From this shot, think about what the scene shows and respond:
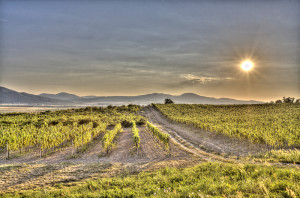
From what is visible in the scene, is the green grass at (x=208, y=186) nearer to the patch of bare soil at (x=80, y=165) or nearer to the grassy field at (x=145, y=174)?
the grassy field at (x=145, y=174)

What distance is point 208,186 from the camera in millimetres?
6672

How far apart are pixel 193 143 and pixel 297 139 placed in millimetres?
10030

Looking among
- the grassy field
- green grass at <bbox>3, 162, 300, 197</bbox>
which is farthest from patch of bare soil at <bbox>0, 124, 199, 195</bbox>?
green grass at <bbox>3, 162, 300, 197</bbox>

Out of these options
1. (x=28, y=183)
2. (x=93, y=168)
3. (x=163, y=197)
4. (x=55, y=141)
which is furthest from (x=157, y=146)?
(x=163, y=197)

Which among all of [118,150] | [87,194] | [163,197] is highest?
[163,197]

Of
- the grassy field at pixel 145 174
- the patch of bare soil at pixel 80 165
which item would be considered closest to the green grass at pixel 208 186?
the grassy field at pixel 145 174

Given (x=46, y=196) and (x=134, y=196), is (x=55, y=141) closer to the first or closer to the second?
(x=46, y=196)

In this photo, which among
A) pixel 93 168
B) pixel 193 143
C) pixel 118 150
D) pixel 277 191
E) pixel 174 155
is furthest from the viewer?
pixel 193 143

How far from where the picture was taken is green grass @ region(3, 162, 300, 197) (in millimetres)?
5906

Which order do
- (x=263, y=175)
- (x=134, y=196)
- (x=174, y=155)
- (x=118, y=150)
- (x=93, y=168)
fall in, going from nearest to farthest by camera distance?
(x=134, y=196) < (x=263, y=175) < (x=93, y=168) < (x=174, y=155) < (x=118, y=150)

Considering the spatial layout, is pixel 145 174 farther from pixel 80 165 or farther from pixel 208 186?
pixel 80 165

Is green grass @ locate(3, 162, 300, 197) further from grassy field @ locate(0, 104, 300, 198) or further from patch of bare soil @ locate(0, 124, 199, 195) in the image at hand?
patch of bare soil @ locate(0, 124, 199, 195)

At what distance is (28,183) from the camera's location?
32.6 feet

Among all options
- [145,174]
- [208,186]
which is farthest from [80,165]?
[208,186]
